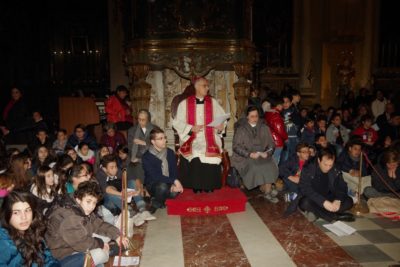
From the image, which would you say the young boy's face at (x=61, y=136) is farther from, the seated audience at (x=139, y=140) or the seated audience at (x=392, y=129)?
the seated audience at (x=392, y=129)

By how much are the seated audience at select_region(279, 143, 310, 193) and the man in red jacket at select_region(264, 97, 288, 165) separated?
756 mm

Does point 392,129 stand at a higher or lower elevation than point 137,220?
higher

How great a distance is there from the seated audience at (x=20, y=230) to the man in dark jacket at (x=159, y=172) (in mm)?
2354

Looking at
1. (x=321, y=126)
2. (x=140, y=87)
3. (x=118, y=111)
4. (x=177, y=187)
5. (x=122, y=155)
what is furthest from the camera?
(x=118, y=111)

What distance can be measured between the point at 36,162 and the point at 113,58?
642 centimetres

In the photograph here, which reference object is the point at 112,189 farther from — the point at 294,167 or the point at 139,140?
the point at 294,167

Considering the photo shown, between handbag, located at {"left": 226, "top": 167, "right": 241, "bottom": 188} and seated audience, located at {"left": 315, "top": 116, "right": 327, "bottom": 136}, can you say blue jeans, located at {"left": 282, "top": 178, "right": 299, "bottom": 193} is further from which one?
seated audience, located at {"left": 315, "top": 116, "right": 327, "bottom": 136}

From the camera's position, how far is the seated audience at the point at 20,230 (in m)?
2.95

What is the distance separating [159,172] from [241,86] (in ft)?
8.08

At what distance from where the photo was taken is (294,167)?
573 centimetres

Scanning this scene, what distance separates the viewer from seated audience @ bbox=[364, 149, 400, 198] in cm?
550

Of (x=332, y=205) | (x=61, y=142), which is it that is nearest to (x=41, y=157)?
(x=61, y=142)

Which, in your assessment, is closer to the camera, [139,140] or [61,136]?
[139,140]

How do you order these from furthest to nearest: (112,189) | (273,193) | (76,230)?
(273,193) < (112,189) < (76,230)
